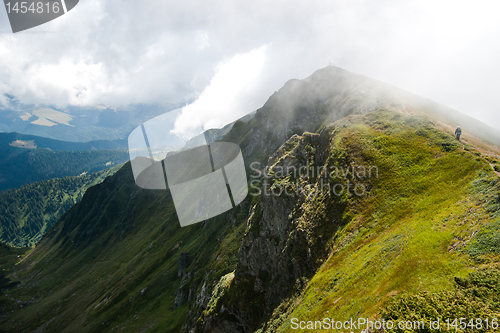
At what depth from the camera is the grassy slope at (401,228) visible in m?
21.4

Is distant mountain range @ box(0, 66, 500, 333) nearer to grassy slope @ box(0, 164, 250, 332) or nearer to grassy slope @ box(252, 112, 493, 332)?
grassy slope @ box(252, 112, 493, 332)

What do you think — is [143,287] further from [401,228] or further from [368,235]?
[401,228]

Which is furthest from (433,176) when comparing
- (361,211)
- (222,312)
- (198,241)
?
(198,241)

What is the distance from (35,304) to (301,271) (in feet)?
802

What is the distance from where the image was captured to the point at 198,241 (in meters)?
130

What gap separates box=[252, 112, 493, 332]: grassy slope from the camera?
2141 centimetres

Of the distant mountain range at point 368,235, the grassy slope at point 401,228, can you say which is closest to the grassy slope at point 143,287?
the distant mountain range at point 368,235

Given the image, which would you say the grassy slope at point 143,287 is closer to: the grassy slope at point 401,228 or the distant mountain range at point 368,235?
the distant mountain range at point 368,235

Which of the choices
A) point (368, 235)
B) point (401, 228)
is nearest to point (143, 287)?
point (368, 235)

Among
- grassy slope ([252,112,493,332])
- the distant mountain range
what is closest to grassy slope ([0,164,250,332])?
the distant mountain range

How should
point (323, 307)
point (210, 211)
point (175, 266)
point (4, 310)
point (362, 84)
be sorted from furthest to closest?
point (4, 310), point (210, 211), point (175, 266), point (362, 84), point (323, 307)

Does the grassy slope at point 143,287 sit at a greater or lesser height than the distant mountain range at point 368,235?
lesser

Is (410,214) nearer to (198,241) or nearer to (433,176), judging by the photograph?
(433,176)

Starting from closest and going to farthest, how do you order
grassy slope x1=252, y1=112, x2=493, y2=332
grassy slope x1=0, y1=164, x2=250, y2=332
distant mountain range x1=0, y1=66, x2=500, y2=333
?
distant mountain range x1=0, y1=66, x2=500, y2=333 < grassy slope x1=252, y1=112, x2=493, y2=332 < grassy slope x1=0, y1=164, x2=250, y2=332
